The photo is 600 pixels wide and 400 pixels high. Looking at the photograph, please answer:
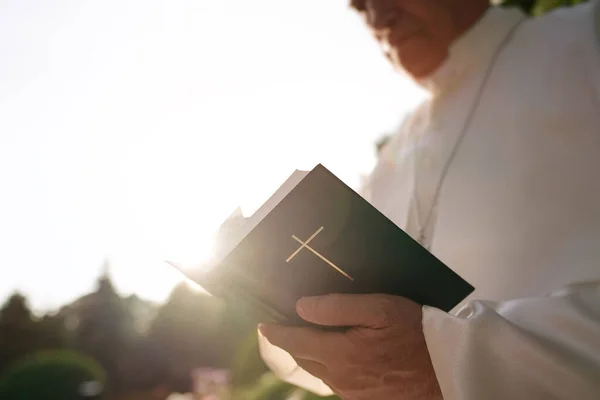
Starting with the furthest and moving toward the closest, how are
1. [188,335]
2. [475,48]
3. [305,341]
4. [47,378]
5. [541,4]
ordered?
1. [188,335]
2. [47,378]
3. [541,4]
4. [475,48]
5. [305,341]

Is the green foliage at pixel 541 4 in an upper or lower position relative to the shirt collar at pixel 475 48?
upper

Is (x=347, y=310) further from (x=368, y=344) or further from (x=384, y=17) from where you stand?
(x=384, y=17)

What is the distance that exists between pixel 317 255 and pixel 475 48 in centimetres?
88

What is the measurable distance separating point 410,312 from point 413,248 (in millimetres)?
91

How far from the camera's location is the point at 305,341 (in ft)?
2.44

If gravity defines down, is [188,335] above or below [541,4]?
above

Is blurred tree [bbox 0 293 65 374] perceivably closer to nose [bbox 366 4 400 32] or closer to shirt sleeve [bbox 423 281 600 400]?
nose [bbox 366 4 400 32]

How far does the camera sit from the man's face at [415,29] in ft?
4.41

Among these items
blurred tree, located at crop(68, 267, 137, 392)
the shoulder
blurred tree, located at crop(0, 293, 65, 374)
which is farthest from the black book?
blurred tree, located at crop(0, 293, 65, 374)

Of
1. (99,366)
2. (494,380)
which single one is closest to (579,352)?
(494,380)

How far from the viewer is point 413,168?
1.28 m

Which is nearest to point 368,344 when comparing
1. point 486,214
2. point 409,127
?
point 486,214

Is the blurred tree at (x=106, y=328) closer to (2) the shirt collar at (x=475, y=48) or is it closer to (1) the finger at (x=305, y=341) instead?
(2) the shirt collar at (x=475, y=48)

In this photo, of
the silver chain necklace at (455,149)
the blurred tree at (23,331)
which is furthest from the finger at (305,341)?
the blurred tree at (23,331)
